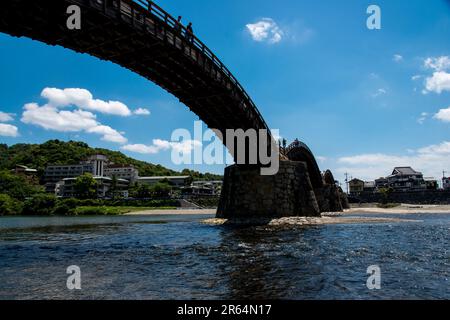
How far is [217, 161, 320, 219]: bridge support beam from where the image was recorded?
1448 inches

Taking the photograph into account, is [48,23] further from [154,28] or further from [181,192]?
[181,192]

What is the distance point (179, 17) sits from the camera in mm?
23703

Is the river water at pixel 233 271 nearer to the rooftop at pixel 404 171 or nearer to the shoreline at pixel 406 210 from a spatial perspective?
the shoreline at pixel 406 210

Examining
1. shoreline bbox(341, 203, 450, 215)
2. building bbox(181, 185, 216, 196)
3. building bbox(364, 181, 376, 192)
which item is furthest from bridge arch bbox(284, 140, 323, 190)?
building bbox(364, 181, 376, 192)

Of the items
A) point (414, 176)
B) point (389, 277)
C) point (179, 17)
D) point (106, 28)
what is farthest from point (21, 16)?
point (414, 176)

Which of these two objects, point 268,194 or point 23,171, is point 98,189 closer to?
point 23,171

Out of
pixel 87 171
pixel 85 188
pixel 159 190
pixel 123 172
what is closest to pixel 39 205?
pixel 85 188

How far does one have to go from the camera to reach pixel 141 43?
Answer: 2131 centimetres

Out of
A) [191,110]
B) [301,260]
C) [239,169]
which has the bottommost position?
[301,260]

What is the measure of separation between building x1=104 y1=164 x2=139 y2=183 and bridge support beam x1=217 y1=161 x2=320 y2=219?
439 ft

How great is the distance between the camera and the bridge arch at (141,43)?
16938mm

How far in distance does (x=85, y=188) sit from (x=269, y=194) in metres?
101

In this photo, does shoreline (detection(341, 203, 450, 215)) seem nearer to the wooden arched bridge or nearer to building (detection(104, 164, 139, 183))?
the wooden arched bridge
